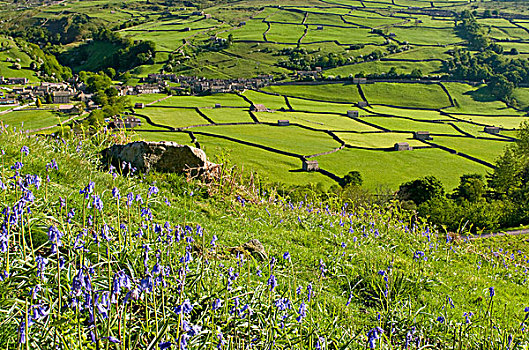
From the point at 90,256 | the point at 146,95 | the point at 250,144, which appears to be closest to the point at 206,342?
the point at 90,256

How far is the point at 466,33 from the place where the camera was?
158875 millimetres

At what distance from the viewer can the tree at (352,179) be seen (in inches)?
2179

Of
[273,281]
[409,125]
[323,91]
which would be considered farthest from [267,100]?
[273,281]

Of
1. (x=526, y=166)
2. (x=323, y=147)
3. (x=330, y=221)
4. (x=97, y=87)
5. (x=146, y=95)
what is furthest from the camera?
(x=97, y=87)

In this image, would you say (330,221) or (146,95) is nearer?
(330,221)

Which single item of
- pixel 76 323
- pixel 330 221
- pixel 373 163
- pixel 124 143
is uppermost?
pixel 76 323

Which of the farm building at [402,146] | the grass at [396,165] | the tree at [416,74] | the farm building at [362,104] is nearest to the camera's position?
the grass at [396,165]

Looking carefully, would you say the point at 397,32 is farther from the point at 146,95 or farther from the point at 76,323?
the point at 76,323

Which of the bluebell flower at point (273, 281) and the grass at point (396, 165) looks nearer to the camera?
the bluebell flower at point (273, 281)

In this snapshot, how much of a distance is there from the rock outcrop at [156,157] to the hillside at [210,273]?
0.51 m

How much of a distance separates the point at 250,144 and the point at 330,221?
204ft

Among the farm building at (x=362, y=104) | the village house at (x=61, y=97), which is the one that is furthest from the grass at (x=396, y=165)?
the village house at (x=61, y=97)

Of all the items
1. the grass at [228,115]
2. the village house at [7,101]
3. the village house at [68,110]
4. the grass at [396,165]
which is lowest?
the grass at [396,165]

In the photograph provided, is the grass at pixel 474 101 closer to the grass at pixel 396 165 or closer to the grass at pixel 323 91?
the grass at pixel 323 91
